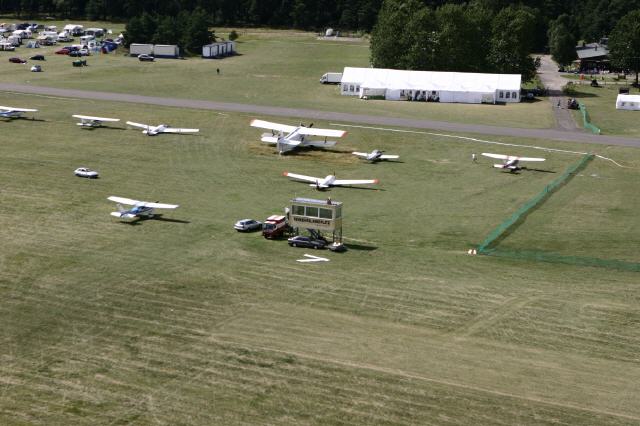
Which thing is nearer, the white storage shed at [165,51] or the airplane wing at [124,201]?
the airplane wing at [124,201]

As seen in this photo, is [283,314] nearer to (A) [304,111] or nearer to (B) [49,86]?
(A) [304,111]

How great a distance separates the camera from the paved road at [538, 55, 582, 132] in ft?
411

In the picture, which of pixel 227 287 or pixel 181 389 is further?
pixel 227 287

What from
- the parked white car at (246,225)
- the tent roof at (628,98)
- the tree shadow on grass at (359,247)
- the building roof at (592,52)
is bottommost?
the tree shadow on grass at (359,247)

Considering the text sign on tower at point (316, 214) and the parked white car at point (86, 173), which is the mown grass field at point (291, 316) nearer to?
the parked white car at point (86, 173)

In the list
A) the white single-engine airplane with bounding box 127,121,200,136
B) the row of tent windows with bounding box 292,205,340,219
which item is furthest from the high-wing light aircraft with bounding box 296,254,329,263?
the white single-engine airplane with bounding box 127,121,200,136

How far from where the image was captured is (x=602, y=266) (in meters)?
65.3

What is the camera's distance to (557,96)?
15200cm

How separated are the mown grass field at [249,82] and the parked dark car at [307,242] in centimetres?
6411

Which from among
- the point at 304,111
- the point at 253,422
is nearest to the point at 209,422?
the point at 253,422

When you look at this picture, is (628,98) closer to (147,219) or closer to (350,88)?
(350,88)

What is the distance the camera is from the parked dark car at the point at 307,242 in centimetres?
6719

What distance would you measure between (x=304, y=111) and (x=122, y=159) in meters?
39.7

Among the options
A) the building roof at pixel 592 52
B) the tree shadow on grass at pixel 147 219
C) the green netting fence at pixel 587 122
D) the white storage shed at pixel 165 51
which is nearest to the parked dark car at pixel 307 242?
the tree shadow on grass at pixel 147 219
